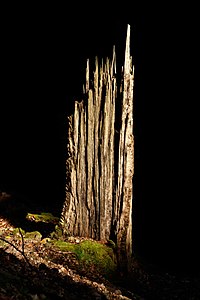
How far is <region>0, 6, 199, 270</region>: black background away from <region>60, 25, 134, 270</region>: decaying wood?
177cm

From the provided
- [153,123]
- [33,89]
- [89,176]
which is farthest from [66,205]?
[33,89]

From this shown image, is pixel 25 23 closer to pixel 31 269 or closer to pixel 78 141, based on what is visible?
pixel 78 141

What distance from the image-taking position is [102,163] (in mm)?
4559

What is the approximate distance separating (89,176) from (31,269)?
3.93 ft

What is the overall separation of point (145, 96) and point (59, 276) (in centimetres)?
375

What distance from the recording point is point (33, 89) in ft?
26.4

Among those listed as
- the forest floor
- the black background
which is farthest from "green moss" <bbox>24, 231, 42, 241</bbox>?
the black background

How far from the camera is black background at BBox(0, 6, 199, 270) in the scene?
6.68 metres

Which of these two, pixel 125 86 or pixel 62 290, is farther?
pixel 125 86

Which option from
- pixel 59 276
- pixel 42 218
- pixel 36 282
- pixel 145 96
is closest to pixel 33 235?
pixel 42 218

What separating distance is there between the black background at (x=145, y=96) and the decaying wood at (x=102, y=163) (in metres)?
1.77

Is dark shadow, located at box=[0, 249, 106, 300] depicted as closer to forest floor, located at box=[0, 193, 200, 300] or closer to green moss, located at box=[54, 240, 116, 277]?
forest floor, located at box=[0, 193, 200, 300]

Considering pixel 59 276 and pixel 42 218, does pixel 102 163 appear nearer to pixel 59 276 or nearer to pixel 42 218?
pixel 59 276

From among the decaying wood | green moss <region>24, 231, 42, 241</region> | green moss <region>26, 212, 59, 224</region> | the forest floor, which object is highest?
the decaying wood
